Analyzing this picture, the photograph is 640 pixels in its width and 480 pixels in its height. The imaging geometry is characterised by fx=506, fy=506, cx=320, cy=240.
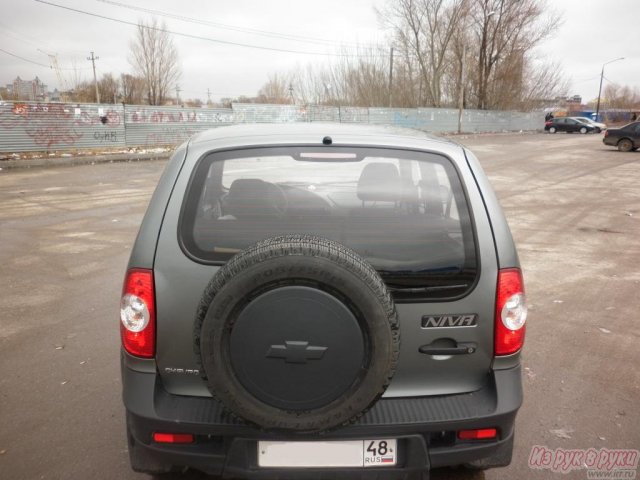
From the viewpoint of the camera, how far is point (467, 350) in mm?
2135

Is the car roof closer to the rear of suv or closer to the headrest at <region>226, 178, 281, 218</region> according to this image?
the rear of suv

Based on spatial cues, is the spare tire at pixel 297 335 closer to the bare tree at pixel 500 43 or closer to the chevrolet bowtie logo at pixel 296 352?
the chevrolet bowtie logo at pixel 296 352

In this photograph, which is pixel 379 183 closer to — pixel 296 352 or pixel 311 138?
pixel 311 138

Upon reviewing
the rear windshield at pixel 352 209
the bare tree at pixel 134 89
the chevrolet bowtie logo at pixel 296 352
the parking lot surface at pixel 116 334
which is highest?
the bare tree at pixel 134 89

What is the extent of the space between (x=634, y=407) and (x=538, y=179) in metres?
13.0

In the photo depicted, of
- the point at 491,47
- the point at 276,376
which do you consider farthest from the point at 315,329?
the point at 491,47

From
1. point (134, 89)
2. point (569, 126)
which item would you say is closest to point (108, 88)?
point (134, 89)

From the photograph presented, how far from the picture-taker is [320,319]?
71.7 inches

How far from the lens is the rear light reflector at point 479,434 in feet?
6.89

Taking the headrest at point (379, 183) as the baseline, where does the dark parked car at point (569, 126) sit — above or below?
below

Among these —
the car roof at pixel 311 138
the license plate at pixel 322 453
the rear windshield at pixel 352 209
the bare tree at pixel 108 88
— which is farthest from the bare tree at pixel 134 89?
the license plate at pixel 322 453

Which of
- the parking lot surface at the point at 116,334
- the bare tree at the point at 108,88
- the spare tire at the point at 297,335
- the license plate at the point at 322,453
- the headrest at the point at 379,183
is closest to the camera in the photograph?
the spare tire at the point at 297,335

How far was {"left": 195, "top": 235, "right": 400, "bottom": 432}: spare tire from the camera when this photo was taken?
1.80m

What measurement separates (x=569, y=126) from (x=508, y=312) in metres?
51.4
